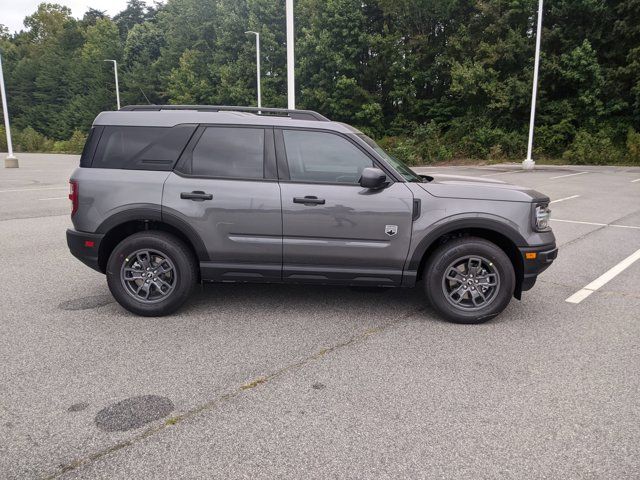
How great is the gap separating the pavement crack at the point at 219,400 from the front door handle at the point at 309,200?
1186 millimetres

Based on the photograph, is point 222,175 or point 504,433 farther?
point 222,175

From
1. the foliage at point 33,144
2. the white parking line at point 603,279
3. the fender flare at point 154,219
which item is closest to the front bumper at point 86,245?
the fender flare at point 154,219

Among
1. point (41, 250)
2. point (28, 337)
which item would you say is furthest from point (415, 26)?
point (28, 337)

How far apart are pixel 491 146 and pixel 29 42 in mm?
93075

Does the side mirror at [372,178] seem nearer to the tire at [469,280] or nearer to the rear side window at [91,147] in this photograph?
the tire at [469,280]

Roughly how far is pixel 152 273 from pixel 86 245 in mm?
655

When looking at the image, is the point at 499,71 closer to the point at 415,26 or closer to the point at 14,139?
the point at 415,26

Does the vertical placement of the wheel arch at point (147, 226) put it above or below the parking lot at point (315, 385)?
above

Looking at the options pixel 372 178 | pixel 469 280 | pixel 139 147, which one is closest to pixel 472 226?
pixel 469 280

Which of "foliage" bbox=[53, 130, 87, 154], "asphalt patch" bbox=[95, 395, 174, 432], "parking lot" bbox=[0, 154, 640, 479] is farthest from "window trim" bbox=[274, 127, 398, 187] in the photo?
"foliage" bbox=[53, 130, 87, 154]

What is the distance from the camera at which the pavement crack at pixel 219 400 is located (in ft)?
8.73

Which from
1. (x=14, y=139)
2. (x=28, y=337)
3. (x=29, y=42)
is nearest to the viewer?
(x=28, y=337)

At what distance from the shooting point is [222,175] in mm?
4758

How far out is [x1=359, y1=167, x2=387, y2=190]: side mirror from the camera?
14.7 feet
